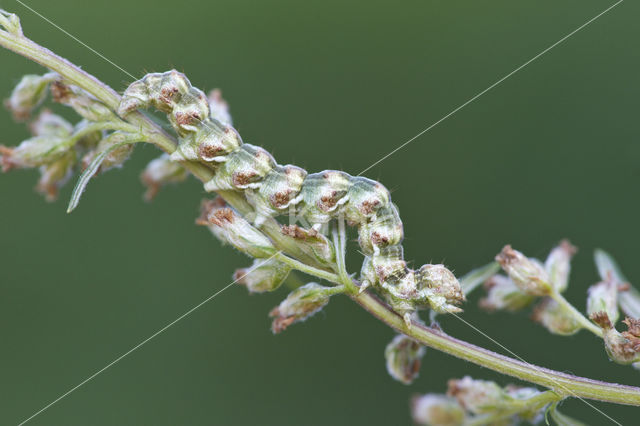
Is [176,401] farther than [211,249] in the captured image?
No

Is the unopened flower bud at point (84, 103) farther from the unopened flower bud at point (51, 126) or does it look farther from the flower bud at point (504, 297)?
the flower bud at point (504, 297)

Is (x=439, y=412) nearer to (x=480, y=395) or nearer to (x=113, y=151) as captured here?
(x=480, y=395)

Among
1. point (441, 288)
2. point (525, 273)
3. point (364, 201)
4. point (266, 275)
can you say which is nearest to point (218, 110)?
point (364, 201)

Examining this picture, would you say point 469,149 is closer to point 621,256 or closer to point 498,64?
point 498,64

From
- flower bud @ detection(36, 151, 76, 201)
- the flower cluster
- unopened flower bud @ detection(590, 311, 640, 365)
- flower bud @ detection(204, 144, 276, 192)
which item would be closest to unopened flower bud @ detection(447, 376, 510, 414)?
the flower cluster

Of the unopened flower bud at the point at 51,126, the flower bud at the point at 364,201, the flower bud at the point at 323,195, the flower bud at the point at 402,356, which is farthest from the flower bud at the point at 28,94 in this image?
the flower bud at the point at 402,356

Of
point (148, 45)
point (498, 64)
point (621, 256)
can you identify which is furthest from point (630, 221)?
point (148, 45)
